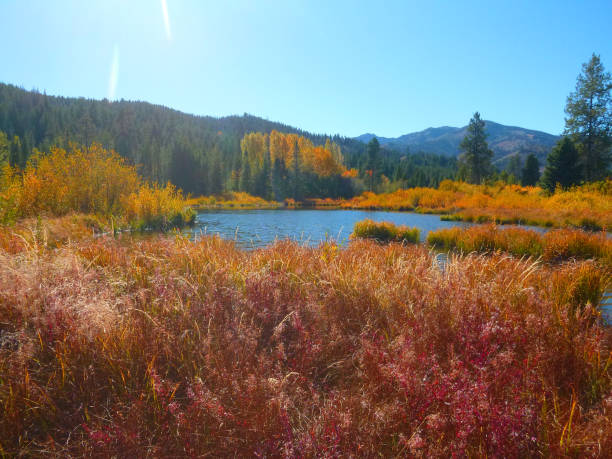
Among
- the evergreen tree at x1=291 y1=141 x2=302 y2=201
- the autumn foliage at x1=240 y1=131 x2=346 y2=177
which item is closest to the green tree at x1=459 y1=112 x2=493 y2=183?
the autumn foliage at x1=240 y1=131 x2=346 y2=177

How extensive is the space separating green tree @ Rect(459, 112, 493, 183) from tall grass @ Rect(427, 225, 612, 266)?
36.3 meters

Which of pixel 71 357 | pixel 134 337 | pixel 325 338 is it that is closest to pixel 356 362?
pixel 325 338

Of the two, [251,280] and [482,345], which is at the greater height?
[251,280]

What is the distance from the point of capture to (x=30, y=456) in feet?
5.74

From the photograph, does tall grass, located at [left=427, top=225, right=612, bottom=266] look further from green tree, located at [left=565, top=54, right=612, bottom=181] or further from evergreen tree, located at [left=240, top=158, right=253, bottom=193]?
evergreen tree, located at [left=240, top=158, right=253, bottom=193]

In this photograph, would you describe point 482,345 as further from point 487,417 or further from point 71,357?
point 71,357

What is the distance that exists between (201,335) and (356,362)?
1.36 m

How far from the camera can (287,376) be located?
197cm

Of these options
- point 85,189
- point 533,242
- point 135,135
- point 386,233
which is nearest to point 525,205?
point 533,242

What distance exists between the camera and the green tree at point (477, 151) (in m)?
42.2

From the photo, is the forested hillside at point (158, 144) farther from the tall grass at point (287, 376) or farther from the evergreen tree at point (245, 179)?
the tall grass at point (287, 376)

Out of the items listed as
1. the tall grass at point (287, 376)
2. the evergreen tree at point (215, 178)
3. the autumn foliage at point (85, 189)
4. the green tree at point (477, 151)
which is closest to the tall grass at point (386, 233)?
the autumn foliage at point (85, 189)

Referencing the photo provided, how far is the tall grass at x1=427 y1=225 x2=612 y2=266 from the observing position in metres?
8.63

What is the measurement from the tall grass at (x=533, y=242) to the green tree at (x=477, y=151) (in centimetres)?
3634
